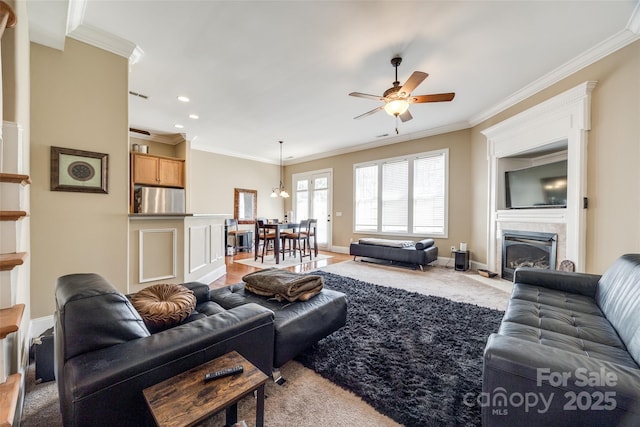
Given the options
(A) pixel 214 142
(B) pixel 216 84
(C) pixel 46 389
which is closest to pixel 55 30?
(B) pixel 216 84

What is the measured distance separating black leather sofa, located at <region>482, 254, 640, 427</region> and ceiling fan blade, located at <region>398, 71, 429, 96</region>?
2.10m

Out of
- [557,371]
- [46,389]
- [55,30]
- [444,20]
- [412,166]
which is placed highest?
[444,20]

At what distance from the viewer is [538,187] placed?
366 cm

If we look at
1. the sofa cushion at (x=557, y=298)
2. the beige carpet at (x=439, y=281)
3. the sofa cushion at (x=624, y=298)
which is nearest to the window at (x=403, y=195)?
the beige carpet at (x=439, y=281)

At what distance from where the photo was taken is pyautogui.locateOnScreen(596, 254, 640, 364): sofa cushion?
1.26 m

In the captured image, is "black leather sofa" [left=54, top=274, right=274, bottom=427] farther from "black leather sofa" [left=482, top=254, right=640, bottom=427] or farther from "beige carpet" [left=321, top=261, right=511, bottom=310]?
"beige carpet" [left=321, top=261, right=511, bottom=310]

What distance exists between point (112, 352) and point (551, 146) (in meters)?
4.98

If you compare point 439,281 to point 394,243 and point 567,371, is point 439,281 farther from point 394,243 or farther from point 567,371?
point 567,371

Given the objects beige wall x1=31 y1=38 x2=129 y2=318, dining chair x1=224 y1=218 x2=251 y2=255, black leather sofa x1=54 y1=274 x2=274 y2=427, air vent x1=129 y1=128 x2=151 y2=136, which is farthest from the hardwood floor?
air vent x1=129 y1=128 x2=151 y2=136

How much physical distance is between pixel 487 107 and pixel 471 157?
1014 mm

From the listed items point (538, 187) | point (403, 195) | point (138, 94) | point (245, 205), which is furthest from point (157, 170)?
point (538, 187)

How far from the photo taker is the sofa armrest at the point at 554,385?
817 mm

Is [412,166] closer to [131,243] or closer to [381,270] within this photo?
[381,270]

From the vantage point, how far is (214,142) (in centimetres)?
643
